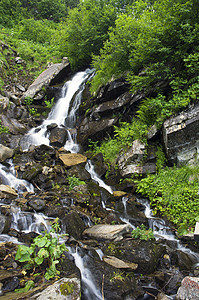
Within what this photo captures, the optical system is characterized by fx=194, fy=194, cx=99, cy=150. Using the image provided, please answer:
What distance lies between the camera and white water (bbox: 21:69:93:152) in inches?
414

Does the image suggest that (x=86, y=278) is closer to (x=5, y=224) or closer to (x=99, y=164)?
(x=5, y=224)

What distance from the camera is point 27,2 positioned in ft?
87.7

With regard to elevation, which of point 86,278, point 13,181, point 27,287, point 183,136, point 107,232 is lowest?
point 86,278

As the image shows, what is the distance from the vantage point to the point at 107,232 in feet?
17.2

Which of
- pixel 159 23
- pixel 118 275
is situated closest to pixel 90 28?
pixel 159 23

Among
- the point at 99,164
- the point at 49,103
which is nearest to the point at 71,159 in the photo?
the point at 99,164

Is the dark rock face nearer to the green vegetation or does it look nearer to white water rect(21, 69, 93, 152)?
white water rect(21, 69, 93, 152)

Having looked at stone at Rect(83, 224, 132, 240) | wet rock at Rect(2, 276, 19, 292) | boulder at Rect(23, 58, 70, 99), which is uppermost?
boulder at Rect(23, 58, 70, 99)

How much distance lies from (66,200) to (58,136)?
522 cm

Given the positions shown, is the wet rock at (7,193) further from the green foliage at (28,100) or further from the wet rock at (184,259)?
the green foliage at (28,100)

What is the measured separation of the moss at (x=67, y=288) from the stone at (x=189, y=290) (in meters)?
1.81

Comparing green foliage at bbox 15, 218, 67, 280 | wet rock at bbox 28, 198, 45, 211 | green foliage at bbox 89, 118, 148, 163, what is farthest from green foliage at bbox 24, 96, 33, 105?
green foliage at bbox 15, 218, 67, 280

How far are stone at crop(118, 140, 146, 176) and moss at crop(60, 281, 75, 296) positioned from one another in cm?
581

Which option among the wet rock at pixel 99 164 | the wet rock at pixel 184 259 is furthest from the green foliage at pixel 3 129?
the wet rock at pixel 184 259
